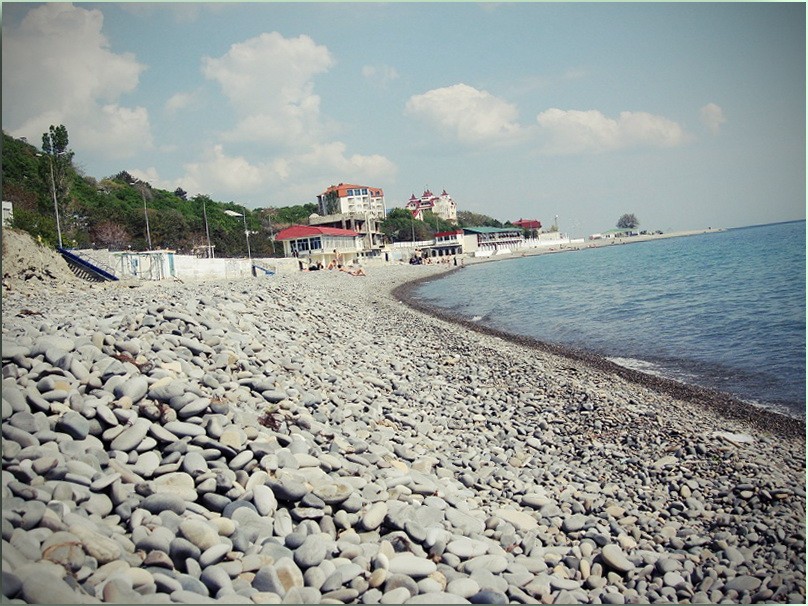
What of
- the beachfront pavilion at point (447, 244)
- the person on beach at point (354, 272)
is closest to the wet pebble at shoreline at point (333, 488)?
the person on beach at point (354, 272)

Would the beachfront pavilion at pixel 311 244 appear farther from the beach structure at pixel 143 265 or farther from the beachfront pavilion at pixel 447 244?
the beachfront pavilion at pixel 447 244

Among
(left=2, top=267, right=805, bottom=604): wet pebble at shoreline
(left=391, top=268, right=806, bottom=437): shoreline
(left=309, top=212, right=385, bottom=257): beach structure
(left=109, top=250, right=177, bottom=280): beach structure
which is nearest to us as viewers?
(left=2, top=267, right=805, bottom=604): wet pebble at shoreline

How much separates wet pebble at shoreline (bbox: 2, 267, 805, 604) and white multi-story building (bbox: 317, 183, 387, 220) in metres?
94.6

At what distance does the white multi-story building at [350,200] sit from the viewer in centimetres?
10462

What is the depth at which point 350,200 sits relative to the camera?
110000mm

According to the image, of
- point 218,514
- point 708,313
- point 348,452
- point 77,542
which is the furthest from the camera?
point 708,313

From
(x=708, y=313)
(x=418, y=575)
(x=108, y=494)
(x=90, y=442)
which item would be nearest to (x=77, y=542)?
(x=108, y=494)

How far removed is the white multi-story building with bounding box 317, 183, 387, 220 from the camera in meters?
105

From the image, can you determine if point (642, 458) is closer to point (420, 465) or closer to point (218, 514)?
point (420, 465)

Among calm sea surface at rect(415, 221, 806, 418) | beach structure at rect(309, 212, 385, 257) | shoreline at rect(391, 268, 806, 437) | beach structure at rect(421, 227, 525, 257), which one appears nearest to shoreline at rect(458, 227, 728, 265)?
beach structure at rect(421, 227, 525, 257)

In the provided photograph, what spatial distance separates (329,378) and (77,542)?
5.28 metres

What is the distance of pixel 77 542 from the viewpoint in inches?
126

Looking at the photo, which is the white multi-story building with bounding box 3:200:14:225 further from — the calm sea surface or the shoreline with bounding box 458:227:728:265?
the shoreline with bounding box 458:227:728:265

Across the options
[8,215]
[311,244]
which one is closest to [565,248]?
[311,244]
